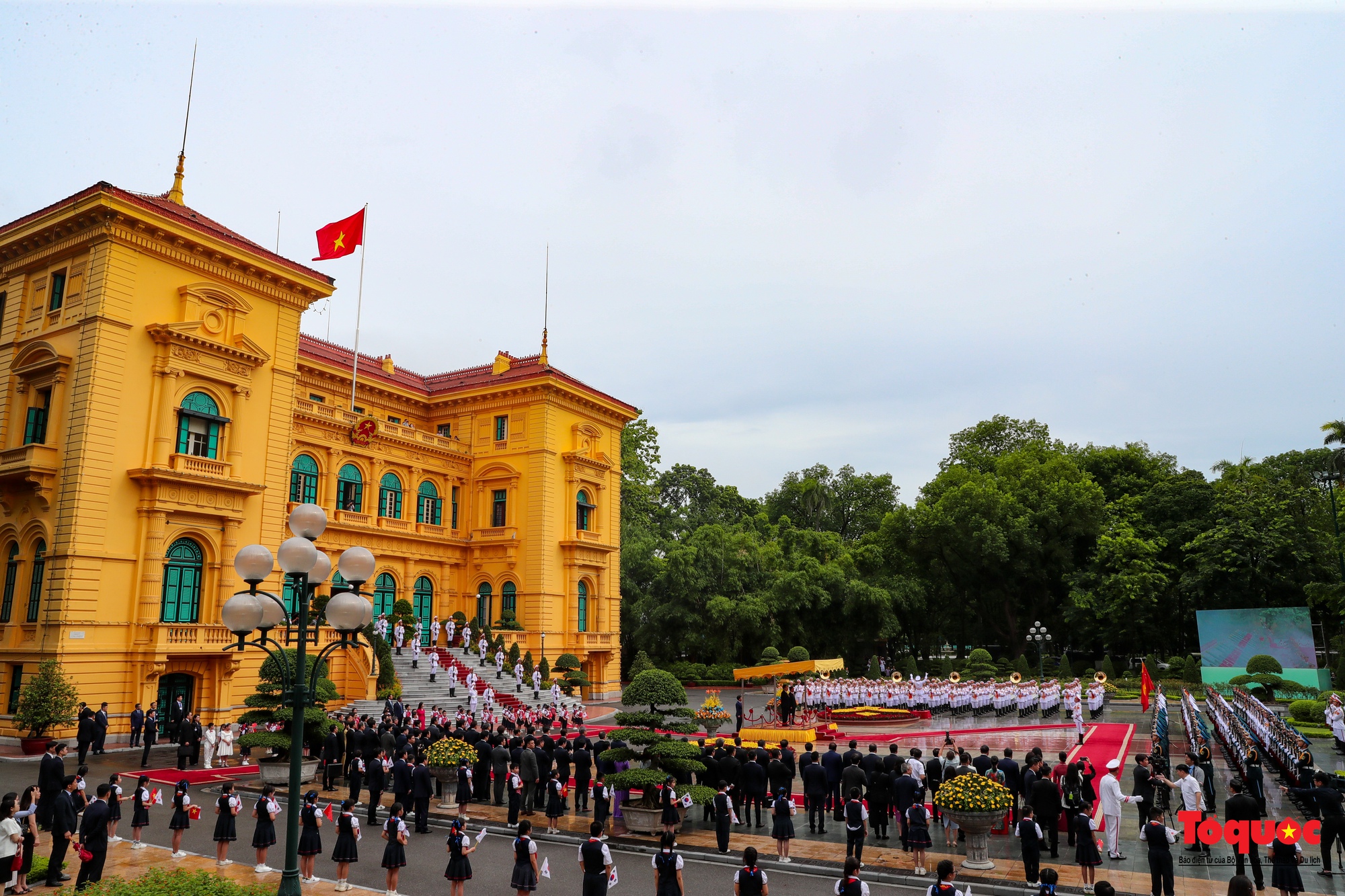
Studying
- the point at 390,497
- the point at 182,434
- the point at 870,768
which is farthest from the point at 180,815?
the point at 390,497

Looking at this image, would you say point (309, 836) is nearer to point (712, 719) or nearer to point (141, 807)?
point (141, 807)

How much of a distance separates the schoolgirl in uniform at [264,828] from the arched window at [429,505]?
28679 mm

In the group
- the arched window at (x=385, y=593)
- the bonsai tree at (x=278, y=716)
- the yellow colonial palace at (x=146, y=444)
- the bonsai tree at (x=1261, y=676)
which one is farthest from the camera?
the bonsai tree at (x=1261, y=676)

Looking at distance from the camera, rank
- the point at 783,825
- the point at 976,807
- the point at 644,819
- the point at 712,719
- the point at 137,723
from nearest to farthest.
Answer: the point at 976,807 → the point at 783,825 → the point at 644,819 → the point at 137,723 → the point at 712,719

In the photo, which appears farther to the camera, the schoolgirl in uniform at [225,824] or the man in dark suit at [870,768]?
the man in dark suit at [870,768]

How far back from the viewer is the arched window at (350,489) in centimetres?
3750

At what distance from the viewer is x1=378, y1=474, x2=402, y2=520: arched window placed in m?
39.3

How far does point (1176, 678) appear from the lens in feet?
152

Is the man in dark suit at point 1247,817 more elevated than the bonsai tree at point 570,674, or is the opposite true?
the bonsai tree at point 570,674

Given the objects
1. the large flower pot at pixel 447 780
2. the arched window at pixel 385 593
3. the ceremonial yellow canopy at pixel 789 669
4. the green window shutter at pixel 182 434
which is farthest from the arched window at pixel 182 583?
the ceremonial yellow canopy at pixel 789 669

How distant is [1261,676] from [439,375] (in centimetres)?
4248

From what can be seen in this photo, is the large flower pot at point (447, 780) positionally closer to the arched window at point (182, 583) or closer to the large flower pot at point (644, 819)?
the large flower pot at point (644, 819)

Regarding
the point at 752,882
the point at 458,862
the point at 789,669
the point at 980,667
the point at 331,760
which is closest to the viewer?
the point at 752,882

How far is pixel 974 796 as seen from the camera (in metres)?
12.9
